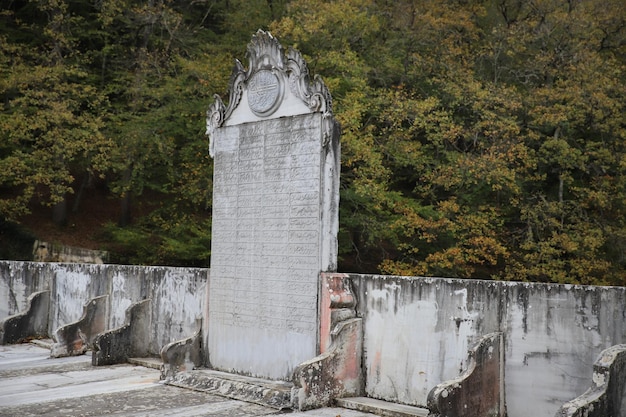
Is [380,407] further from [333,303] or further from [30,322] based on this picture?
[30,322]

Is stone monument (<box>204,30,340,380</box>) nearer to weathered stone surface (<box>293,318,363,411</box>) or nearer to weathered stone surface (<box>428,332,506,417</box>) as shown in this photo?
weathered stone surface (<box>293,318,363,411</box>)

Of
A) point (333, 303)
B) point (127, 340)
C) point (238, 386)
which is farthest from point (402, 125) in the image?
point (238, 386)

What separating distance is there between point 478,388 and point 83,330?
7.23m

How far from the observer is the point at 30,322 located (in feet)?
41.5

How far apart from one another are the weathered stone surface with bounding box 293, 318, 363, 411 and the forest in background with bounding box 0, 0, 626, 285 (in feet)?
29.8

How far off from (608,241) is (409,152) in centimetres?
528

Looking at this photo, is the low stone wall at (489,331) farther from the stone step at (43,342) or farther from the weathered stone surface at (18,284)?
the weathered stone surface at (18,284)

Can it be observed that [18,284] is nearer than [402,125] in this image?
Yes

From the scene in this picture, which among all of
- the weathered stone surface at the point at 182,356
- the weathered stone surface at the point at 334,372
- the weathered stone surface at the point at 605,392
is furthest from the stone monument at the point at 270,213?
the weathered stone surface at the point at 605,392

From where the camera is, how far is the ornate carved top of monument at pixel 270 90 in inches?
329

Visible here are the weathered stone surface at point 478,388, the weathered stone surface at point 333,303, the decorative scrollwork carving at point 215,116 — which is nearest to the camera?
the weathered stone surface at point 478,388

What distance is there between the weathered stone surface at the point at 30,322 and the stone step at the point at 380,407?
745 centimetres

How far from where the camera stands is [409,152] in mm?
17953

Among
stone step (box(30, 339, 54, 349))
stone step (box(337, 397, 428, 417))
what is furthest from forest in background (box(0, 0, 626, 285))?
stone step (box(337, 397, 428, 417))
